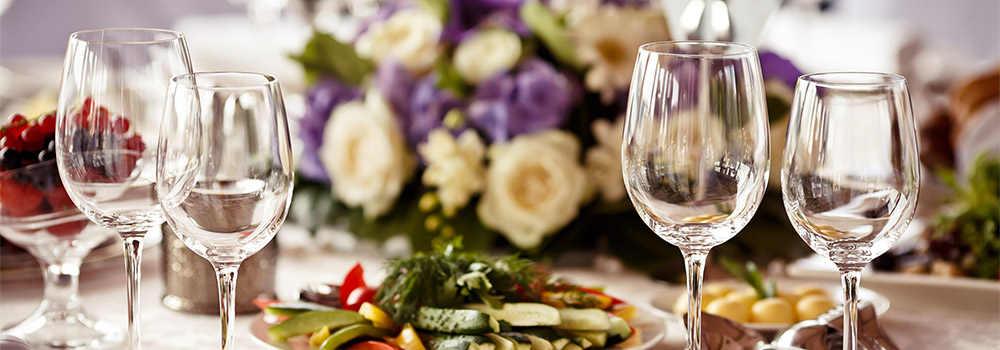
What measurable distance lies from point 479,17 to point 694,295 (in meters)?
0.82

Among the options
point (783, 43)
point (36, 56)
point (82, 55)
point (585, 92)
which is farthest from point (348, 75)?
point (36, 56)

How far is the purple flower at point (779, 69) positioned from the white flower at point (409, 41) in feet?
1.53

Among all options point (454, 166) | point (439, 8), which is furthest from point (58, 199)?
point (439, 8)

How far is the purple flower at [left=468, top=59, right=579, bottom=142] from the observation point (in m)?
1.41

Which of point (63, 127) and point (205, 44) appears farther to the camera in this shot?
point (205, 44)

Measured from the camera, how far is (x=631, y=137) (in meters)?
0.83

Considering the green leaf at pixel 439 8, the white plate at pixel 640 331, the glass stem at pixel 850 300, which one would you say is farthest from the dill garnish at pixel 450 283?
the green leaf at pixel 439 8

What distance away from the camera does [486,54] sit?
1.46 metres

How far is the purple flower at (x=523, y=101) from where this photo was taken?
1408 mm

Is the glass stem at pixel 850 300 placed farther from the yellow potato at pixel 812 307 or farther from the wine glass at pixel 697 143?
the yellow potato at pixel 812 307

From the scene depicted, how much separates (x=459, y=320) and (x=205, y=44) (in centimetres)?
266

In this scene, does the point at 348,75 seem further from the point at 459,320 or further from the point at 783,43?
the point at 783,43

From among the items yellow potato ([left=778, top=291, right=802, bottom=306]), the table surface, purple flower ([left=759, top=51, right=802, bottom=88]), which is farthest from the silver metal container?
purple flower ([left=759, top=51, right=802, bottom=88])

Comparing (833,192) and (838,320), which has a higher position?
(833,192)
